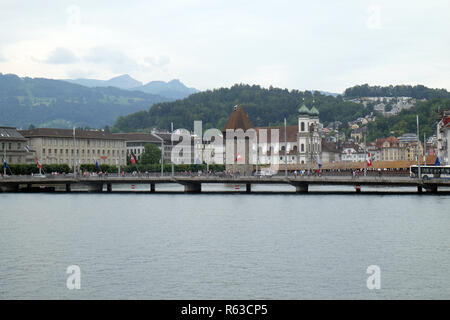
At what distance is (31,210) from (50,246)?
102 ft

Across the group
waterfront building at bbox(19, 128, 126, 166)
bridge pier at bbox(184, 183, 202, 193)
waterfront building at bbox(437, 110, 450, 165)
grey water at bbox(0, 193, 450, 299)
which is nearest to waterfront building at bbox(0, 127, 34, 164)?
waterfront building at bbox(19, 128, 126, 166)

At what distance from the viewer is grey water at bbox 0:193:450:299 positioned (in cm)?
3412

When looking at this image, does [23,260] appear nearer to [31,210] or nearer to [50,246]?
[50,246]

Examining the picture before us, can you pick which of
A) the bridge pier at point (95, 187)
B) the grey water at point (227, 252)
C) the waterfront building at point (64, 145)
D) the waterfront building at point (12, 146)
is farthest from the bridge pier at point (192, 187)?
the waterfront building at point (64, 145)

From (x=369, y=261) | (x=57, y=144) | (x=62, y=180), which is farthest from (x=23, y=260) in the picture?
(x=57, y=144)

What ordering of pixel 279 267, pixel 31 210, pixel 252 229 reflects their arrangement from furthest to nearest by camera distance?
pixel 31 210 < pixel 252 229 < pixel 279 267

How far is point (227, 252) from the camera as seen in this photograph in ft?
148

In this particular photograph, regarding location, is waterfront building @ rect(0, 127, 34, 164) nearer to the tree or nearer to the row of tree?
the row of tree

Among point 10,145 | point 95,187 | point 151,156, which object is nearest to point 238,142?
point 151,156

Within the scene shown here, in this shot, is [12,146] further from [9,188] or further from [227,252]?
[227,252]

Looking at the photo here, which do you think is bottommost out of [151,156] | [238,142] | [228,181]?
[228,181]

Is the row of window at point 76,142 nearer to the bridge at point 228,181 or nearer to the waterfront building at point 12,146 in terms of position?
the waterfront building at point 12,146
